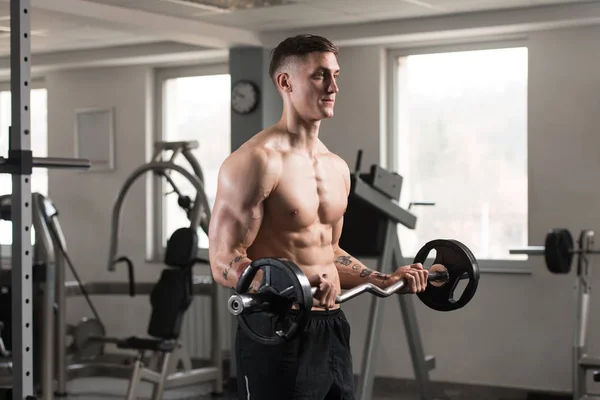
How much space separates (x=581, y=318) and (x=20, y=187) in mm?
3423

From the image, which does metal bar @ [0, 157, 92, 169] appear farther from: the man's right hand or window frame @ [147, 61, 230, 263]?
window frame @ [147, 61, 230, 263]

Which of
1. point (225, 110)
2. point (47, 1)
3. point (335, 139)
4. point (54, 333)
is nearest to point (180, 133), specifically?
point (225, 110)

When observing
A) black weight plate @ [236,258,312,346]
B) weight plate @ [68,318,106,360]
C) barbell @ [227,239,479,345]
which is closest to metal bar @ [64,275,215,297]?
weight plate @ [68,318,106,360]

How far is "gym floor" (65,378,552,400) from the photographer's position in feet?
19.0

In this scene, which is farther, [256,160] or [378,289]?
[256,160]

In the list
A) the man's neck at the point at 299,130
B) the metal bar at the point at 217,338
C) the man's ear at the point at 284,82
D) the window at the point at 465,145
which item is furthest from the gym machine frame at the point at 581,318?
the man's ear at the point at 284,82

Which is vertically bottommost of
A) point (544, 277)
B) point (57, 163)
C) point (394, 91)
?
point (544, 277)

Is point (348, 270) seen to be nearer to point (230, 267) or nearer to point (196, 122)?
point (230, 267)

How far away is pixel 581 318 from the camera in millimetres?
4988

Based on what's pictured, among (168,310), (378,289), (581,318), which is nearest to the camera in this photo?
(378,289)

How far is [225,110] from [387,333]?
1935 mm

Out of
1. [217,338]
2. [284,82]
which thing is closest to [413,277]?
[284,82]

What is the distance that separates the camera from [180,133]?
7113mm

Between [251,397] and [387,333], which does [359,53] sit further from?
[251,397]
